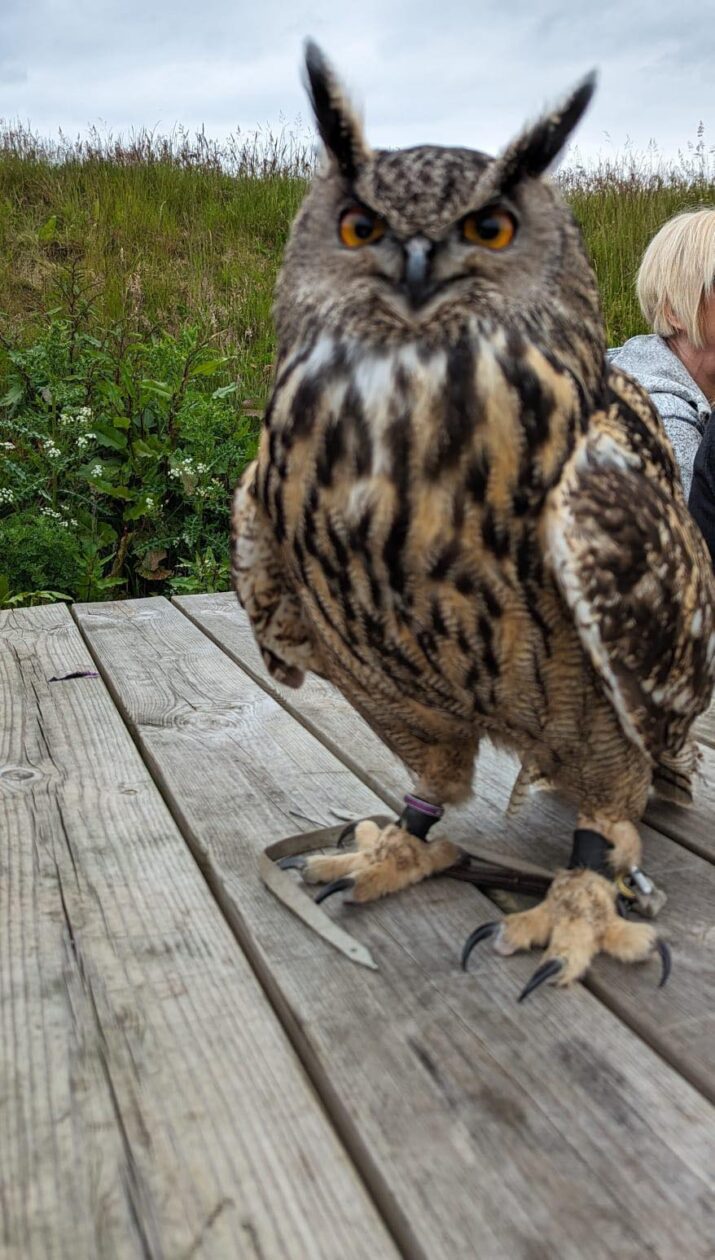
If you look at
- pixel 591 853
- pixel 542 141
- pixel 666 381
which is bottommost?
pixel 591 853

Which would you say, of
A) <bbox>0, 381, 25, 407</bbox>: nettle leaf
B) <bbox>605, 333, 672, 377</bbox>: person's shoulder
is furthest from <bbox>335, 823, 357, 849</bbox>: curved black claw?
<bbox>0, 381, 25, 407</bbox>: nettle leaf

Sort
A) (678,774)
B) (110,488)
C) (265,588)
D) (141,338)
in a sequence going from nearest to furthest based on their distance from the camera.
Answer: (265,588) → (678,774) → (110,488) → (141,338)

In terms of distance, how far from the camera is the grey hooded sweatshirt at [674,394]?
3928 millimetres

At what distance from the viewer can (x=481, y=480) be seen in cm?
146

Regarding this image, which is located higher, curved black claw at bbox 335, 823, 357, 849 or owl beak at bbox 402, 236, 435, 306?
owl beak at bbox 402, 236, 435, 306

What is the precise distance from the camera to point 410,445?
149 centimetres

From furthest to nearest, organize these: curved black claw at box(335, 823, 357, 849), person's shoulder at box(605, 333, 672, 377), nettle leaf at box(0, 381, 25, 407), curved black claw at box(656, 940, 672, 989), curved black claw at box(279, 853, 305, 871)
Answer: nettle leaf at box(0, 381, 25, 407)
person's shoulder at box(605, 333, 672, 377)
curved black claw at box(335, 823, 357, 849)
curved black claw at box(279, 853, 305, 871)
curved black claw at box(656, 940, 672, 989)

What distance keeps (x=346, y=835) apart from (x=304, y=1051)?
686mm

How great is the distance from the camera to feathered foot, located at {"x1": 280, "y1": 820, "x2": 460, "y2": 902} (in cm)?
181

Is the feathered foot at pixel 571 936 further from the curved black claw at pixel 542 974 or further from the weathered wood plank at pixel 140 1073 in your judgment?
the weathered wood plank at pixel 140 1073

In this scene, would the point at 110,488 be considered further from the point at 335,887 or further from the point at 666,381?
the point at 335,887

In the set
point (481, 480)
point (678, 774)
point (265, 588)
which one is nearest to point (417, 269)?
point (481, 480)

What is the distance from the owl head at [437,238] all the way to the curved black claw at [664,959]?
0.89 meters

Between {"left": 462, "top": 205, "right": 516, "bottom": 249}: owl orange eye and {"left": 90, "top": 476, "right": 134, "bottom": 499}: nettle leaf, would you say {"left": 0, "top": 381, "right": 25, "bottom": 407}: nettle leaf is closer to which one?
{"left": 90, "top": 476, "right": 134, "bottom": 499}: nettle leaf
